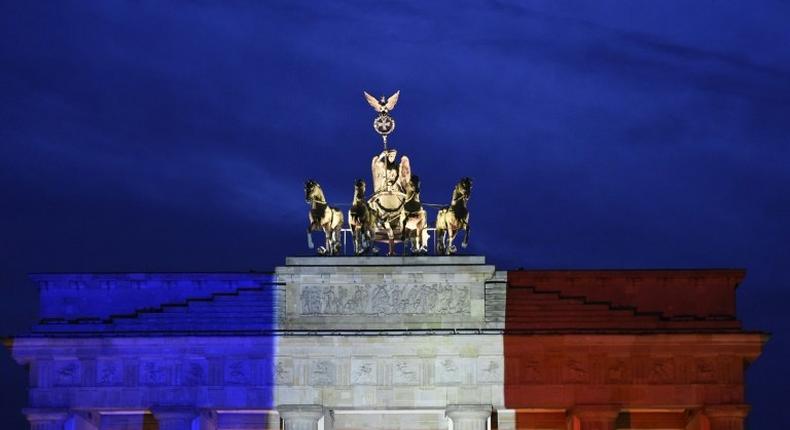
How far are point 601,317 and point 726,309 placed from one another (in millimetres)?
3252

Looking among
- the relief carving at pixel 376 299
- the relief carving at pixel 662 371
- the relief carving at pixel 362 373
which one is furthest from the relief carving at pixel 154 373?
the relief carving at pixel 662 371

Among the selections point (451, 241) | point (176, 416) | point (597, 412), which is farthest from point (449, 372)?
point (176, 416)

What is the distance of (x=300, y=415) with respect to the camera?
54219 millimetres

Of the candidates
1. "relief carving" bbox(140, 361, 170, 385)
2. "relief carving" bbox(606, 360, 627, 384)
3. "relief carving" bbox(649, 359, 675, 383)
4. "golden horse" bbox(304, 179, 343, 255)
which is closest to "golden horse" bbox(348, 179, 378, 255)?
"golden horse" bbox(304, 179, 343, 255)

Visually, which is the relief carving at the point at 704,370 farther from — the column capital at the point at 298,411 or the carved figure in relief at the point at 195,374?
the carved figure in relief at the point at 195,374

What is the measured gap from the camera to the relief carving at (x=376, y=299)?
5494 cm

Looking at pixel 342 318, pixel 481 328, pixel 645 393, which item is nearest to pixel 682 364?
pixel 645 393

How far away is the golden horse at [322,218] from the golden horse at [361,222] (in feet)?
1.24

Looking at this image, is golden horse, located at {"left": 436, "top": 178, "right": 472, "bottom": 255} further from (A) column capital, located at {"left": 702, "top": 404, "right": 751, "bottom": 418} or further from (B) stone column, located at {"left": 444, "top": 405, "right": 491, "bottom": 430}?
(A) column capital, located at {"left": 702, "top": 404, "right": 751, "bottom": 418}

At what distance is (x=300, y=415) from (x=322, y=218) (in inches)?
193

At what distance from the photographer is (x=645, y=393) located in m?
54.3

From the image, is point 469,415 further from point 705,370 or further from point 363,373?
point 705,370

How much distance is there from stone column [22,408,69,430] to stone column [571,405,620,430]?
12.3 m

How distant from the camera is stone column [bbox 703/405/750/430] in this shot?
53.9 meters
